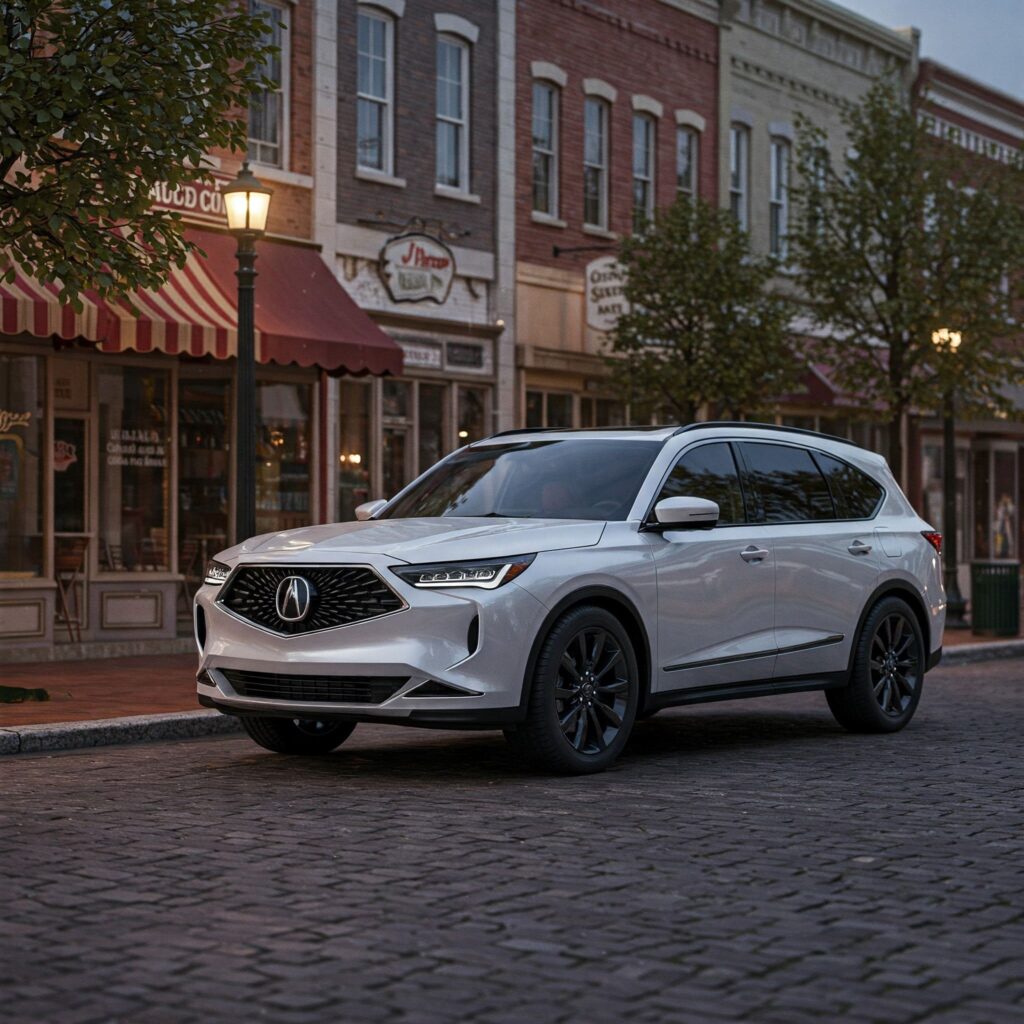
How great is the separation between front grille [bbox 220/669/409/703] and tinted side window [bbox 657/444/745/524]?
209 cm

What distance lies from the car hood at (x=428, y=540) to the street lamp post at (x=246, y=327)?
15.9ft

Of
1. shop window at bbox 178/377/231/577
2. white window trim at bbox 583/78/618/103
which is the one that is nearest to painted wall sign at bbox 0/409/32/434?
shop window at bbox 178/377/231/577

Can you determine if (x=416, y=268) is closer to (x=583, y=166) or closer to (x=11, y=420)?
(x=583, y=166)

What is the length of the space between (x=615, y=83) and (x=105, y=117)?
49.1 ft

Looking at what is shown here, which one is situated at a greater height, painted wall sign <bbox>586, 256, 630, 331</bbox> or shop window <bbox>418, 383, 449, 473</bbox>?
painted wall sign <bbox>586, 256, 630, 331</bbox>

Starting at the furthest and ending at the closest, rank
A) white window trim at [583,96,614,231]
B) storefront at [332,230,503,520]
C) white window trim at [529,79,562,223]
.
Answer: white window trim at [583,96,614,231] < white window trim at [529,79,562,223] < storefront at [332,230,503,520]

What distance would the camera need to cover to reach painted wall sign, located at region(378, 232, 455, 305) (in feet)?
70.5

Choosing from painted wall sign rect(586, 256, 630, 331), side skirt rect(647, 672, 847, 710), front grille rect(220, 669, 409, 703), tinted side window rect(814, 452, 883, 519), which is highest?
painted wall sign rect(586, 256, 630, 331)

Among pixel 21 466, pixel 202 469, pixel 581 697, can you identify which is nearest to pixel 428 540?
pixel 581 697

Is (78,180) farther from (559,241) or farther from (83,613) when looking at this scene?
(559,241)

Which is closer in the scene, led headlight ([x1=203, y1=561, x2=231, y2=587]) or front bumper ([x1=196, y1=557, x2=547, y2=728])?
front bumper ([x1=196, y1=557, x2=547, y2=728])

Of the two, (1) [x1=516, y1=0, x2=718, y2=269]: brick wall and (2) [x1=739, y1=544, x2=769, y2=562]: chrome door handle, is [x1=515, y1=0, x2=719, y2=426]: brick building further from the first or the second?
(2) [x1=739, y1=544, x2=769, y2=562]: chrome door handle

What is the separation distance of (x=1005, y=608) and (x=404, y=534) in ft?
46.6

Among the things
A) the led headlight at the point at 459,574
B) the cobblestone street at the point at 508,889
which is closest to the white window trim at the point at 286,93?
the cobblestone street at the point at 508,889
